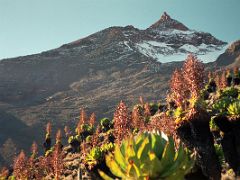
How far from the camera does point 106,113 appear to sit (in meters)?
120

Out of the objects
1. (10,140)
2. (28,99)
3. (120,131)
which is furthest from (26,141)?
(120,131)

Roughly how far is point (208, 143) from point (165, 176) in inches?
351

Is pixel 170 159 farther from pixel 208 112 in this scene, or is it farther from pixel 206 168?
pixel 208 112

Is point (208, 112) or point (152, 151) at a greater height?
point (208, 112)

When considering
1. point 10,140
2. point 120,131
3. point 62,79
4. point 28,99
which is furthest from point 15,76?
point 120,131

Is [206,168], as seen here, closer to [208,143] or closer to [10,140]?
[208,143]

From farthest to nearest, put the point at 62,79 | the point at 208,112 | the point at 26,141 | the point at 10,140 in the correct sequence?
1. the point at 62,79
2. the point at 26,141
3. the point at 10,140
4. the point at 208,112

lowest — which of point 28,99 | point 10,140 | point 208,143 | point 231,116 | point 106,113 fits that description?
point 208,143

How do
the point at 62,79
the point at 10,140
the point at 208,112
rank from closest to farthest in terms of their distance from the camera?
the point at 208,112, the point at 10,140, the point at 62,79

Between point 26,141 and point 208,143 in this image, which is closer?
point 208,143

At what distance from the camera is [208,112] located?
13352 millimetres

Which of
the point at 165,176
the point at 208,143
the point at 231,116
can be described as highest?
the point at 231,116

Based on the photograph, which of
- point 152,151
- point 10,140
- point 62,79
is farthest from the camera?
point 62,79

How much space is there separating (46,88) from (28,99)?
706 inches
